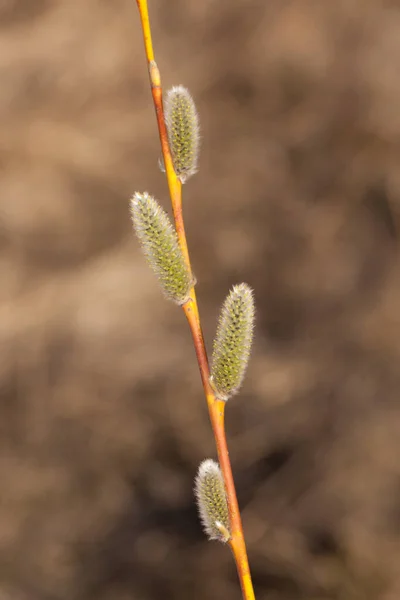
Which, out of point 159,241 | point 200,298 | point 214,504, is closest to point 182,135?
point 159,241

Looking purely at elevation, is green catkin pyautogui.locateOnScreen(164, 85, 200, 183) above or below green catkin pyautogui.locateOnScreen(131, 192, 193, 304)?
above

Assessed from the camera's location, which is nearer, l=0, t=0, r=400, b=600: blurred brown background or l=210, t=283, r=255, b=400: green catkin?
l=210, t=283, r=255, b=400: green catkin

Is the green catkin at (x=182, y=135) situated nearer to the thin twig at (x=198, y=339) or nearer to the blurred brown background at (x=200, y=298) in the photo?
the thin twig at (x=198, y=339)

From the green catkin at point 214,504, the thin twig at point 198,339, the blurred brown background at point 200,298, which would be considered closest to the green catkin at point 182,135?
the thin twig at point 198,339

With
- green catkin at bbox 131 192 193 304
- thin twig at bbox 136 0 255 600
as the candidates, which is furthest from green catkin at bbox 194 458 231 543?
green catkin at bbox 131 192 193 304

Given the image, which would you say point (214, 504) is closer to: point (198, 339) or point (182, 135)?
point (198, 339)

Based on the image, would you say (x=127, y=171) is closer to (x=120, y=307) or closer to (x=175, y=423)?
Answer: (x=120, y=307)

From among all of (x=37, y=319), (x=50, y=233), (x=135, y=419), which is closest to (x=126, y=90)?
(x=50, y=233)

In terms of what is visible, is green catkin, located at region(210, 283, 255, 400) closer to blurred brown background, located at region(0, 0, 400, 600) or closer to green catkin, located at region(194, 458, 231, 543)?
green catkin, located at region(194, 458, 231, 543)
